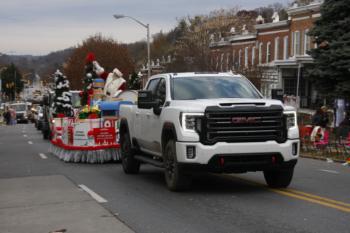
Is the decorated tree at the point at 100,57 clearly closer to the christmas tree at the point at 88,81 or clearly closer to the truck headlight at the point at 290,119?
the christmas tree at the point at 88,81

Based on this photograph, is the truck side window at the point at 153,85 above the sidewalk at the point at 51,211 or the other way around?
above

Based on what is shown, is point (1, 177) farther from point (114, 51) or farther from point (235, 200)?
point (114, 51)

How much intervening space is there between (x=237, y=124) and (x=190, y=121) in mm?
767

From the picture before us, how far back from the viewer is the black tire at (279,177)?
1083 cm

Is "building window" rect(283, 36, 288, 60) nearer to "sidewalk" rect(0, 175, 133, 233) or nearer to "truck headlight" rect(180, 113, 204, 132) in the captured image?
"sidewalk" rect(0, 175, 133, 233)

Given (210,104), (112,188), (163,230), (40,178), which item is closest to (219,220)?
(163,230)

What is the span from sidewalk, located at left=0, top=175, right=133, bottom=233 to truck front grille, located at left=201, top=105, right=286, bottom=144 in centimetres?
215

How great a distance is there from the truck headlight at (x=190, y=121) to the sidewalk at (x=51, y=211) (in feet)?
6.23

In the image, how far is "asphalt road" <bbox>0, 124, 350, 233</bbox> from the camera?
783cm

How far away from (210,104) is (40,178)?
17.3 ft

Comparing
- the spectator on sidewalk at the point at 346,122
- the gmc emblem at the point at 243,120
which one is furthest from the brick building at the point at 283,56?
the gmc emblem at the point at 243,120

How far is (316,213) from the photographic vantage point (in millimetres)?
8492

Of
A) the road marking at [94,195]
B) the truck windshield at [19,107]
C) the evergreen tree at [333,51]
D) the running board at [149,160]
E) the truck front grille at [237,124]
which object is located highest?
the evergreen tree at [333,51]

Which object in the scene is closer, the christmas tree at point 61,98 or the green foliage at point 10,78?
the christmas tree at point 61,98
